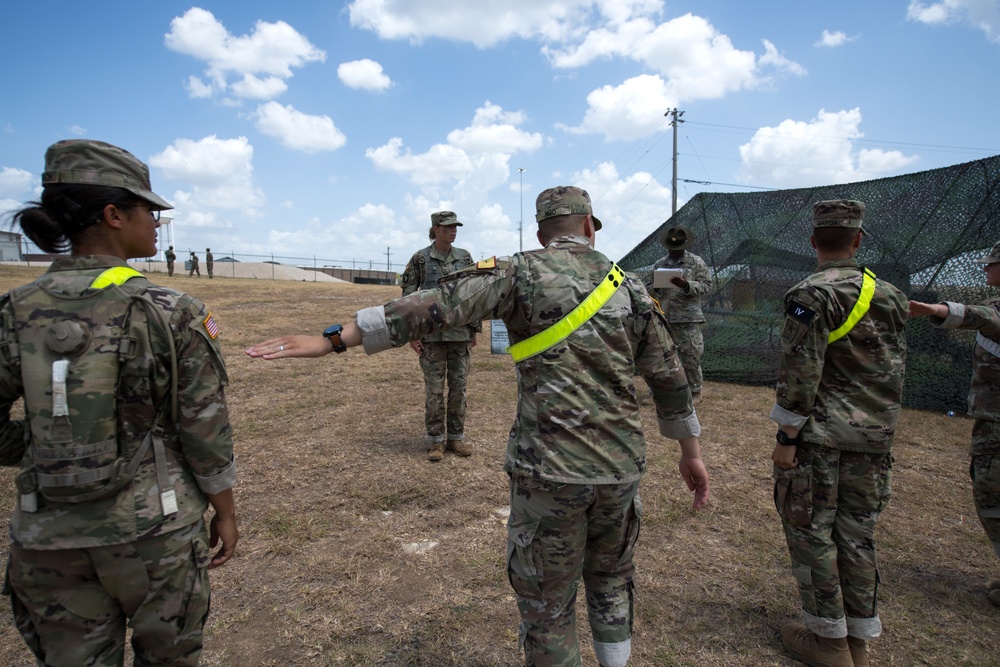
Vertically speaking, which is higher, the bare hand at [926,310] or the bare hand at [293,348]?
the bare hand at [926,310]

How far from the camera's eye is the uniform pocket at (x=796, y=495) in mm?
2621

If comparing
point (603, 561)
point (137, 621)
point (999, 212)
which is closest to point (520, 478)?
point (603, 561)

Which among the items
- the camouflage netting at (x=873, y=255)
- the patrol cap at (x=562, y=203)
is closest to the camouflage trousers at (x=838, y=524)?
the patrol cap at (x=562, y=203)

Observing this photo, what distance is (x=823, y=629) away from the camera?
264 cm

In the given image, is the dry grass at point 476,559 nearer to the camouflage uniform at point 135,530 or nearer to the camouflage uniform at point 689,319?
the camouflage uniform at point 689,319

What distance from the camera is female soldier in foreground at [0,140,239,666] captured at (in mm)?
1570

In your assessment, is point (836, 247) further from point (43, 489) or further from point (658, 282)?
point (43, 489)

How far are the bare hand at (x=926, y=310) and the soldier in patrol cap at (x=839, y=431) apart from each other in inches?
7.7

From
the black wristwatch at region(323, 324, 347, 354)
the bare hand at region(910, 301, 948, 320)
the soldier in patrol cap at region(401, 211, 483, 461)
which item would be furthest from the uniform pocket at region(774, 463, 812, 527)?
the soldier in patrol cap at region(401, 211, 483, 461)

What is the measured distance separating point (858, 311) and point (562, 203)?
1.47m

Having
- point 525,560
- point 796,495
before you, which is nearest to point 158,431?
point 525,560

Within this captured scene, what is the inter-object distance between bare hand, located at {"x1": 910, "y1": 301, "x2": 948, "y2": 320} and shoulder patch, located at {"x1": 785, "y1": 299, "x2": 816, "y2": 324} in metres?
0.64

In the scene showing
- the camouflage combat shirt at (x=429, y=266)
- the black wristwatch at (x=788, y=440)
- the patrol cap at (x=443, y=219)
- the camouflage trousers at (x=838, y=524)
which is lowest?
the camouflage trousers at (x=838, y=524)

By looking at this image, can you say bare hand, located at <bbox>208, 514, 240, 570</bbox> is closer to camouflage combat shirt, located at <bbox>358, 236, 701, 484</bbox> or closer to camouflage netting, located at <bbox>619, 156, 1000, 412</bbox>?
camouflage combat shirt, located at <bbox>358, 236, 701, 484</bbox>
